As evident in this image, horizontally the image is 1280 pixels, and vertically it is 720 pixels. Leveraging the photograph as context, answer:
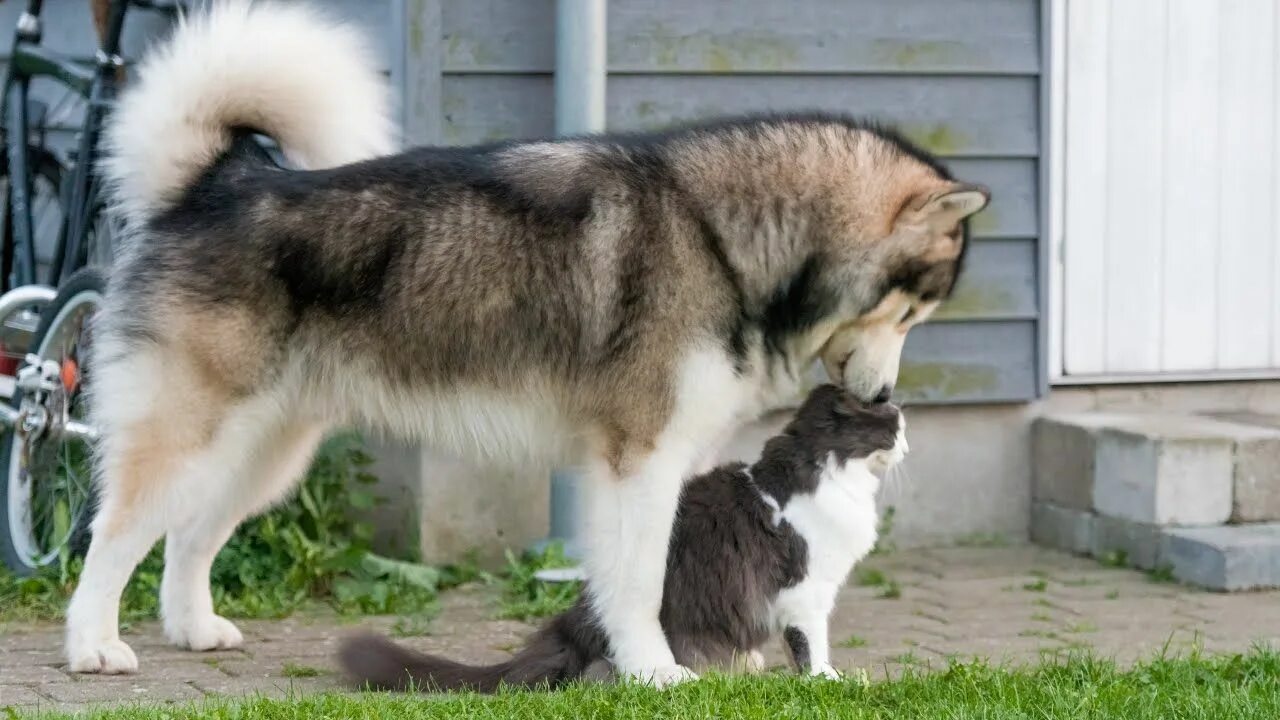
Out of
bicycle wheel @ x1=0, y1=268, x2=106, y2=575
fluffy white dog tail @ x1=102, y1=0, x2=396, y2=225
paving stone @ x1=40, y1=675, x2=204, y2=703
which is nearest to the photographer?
paving stone @ x1=40, y1=675, x2=204, y2=703

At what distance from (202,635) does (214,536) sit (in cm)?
29

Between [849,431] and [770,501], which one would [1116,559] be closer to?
[849,431]

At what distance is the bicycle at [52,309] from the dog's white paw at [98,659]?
1.03m

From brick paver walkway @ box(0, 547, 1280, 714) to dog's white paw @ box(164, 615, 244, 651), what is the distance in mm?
56

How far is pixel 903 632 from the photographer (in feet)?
17.9

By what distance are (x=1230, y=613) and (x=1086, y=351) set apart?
1692 millimetres

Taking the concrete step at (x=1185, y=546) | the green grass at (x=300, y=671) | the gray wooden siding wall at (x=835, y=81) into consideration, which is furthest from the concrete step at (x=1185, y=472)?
the green grass at (x=300, y=671)

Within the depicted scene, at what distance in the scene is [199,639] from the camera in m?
5.16

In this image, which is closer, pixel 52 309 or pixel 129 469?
pixel 129 469

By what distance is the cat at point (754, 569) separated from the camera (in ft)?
14.8

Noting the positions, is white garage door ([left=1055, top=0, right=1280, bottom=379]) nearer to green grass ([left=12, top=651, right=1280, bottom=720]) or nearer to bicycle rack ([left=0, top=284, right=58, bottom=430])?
green grass ([left=12, top=651, right=1280, bottom=720])

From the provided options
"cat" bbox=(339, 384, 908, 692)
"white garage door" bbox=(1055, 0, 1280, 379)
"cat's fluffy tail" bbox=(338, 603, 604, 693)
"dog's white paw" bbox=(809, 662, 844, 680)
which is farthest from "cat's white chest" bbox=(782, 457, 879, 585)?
"white garage door" bbox=(1055, 0, 1280, 379)

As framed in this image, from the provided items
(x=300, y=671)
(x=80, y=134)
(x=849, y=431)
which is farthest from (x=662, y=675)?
(x=80, y=134)

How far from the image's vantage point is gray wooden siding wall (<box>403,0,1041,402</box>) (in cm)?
634
